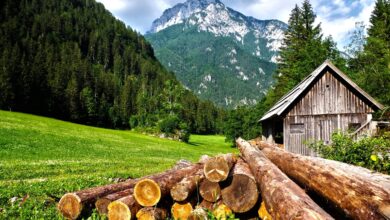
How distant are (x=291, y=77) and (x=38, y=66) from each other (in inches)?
2831

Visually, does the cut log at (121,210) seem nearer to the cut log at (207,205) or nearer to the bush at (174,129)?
the cut log at (207,205)

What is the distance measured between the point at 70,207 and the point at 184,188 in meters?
2.50

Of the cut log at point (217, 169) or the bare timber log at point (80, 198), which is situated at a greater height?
the cut log at point (217, 169)

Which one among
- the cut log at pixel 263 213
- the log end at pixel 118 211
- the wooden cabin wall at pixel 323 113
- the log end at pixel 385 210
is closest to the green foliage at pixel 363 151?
the cut log at pixel 263 213

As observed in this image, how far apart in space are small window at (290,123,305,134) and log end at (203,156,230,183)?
64.6 feet

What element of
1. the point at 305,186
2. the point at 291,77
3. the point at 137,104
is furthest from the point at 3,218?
the point at 137,104

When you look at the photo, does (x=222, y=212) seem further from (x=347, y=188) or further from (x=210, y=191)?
(x=347, y=188)

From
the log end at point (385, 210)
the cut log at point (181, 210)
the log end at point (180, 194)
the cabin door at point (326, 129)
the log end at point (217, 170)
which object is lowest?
the cut log at point (181, 210)

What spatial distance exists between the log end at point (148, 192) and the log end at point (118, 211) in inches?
16.3

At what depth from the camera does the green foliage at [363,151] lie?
12095 millimetres

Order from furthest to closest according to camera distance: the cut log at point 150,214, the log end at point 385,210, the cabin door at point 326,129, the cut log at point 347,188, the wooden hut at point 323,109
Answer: the cabin door at point 326,129 → the wooden hut at point 323,109 → the cut log at point 150,214 → the cut log at point 347,188 → the log end at point 385,210

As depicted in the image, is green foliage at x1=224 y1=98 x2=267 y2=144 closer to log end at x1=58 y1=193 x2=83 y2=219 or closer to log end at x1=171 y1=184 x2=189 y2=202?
log end at x1=171 y1=184 x2=189 y2=202

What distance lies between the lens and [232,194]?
6910 mm

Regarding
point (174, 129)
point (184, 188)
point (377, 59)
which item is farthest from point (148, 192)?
point (174, 129)
